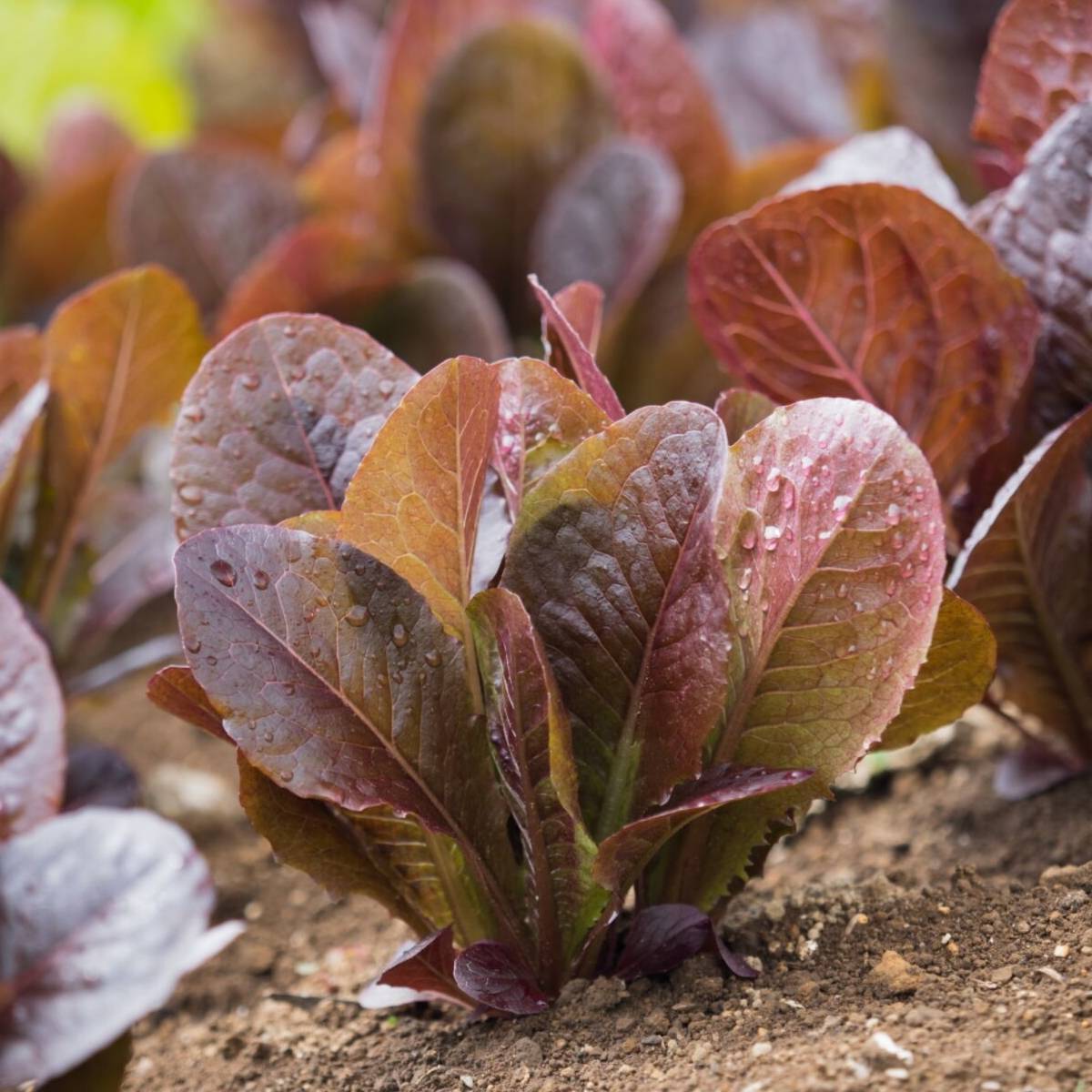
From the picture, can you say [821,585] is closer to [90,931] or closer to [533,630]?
[533,630]

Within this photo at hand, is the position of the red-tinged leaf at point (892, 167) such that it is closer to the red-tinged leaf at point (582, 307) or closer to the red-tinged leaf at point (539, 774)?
the red-tinged leaf at point (582, 307)

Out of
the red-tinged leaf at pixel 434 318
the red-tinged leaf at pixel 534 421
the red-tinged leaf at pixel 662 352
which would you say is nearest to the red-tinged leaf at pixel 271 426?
the red-tinged leaf at pixel 534 421

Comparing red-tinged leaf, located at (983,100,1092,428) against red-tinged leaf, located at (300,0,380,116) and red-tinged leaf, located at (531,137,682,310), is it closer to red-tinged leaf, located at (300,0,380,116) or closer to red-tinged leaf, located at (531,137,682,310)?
red-tinged leaf, located at (531,137,682,310)

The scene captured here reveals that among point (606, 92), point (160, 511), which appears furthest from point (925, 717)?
point (606, 92)

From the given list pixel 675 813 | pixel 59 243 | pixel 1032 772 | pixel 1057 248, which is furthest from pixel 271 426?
pixel 59 243

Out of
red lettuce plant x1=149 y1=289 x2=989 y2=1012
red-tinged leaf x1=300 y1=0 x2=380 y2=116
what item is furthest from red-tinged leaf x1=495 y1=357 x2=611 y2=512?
red-tinged leaf x1=300 y1=0 x2=380 y2=116
